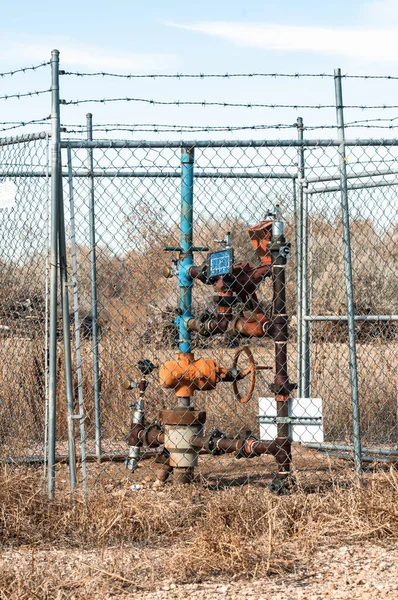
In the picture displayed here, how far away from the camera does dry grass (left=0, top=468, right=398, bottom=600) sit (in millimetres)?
4172

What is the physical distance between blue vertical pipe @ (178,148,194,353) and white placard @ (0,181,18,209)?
1054 mm

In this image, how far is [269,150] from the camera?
582 centimetres

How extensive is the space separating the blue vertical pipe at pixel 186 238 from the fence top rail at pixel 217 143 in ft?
1.01

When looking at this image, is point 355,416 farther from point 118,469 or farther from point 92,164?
point 92,164

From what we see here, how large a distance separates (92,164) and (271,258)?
1996 mm

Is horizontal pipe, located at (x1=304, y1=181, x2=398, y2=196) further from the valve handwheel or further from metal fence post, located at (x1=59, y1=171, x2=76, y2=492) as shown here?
metal fence post, located at (x1=59, y1=171, x2=76, y2=492)

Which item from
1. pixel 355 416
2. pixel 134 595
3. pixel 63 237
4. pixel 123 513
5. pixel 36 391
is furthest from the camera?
pixel 36 391

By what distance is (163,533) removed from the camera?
16.4 ft

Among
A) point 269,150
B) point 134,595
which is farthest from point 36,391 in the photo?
point 134,595

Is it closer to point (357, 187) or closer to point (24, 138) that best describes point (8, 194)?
point (24, 138)

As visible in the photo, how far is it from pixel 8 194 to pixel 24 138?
0.39 m

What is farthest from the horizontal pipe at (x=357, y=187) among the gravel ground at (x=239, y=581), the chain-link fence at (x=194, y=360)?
the gravel ground at (x=239, y=581)

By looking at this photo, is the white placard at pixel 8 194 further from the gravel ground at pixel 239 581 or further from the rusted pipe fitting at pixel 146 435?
the gravel ground at pixel 239 581

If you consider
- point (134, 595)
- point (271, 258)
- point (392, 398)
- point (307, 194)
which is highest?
point (307, 194)
